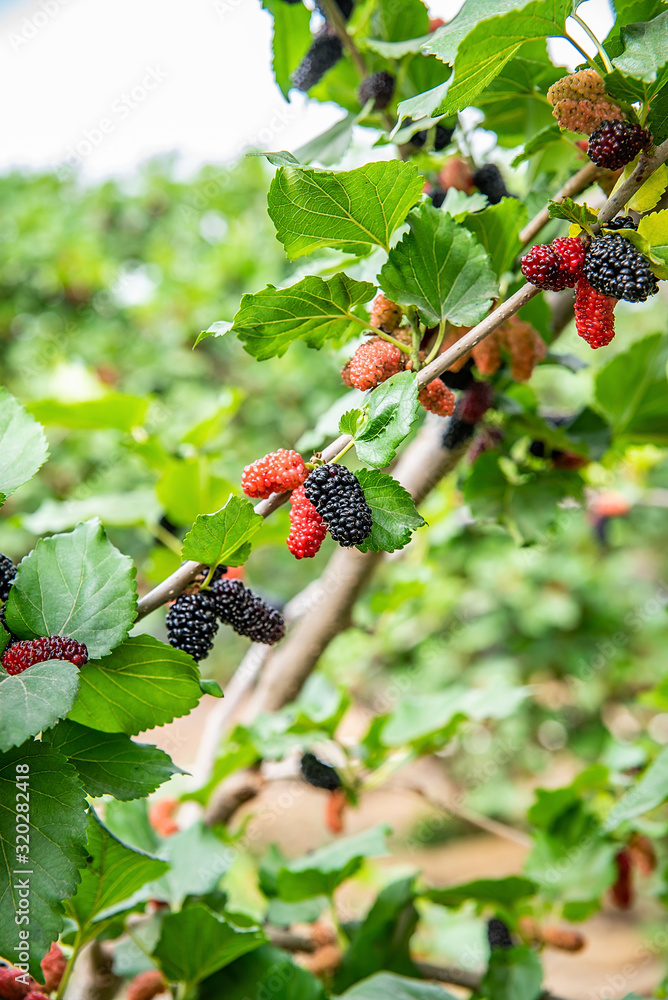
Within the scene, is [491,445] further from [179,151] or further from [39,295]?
[179,151]

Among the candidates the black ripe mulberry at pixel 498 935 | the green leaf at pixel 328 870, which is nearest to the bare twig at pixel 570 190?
the green leaf at pixel 328 870

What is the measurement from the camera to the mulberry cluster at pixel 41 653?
38cm

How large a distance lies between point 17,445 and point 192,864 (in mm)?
473

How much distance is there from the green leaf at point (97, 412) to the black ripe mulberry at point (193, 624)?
61cm

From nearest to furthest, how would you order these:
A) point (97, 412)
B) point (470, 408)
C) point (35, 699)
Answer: point (35, 699)
point (470, 408)
point (97, 412)

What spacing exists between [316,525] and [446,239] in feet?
0.63

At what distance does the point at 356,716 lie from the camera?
2.79m

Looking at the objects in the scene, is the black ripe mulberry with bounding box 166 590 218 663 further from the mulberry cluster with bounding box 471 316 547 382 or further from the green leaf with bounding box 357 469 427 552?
the mulberry cluster with bounding box 471 316 547 382

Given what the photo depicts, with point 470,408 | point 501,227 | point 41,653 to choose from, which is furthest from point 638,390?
point 41,653

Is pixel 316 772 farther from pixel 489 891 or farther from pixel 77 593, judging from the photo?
pixel 77 593

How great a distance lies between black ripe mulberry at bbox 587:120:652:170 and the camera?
401 millimetres

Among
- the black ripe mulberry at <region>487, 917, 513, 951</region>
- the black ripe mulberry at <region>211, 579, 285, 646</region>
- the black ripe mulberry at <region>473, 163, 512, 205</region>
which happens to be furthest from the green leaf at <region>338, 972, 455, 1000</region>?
the black ripe mulberry at <region>473, 163, 512, 205</region>

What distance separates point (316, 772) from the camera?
2.83 ft

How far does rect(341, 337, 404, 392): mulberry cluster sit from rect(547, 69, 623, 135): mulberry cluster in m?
0.17
